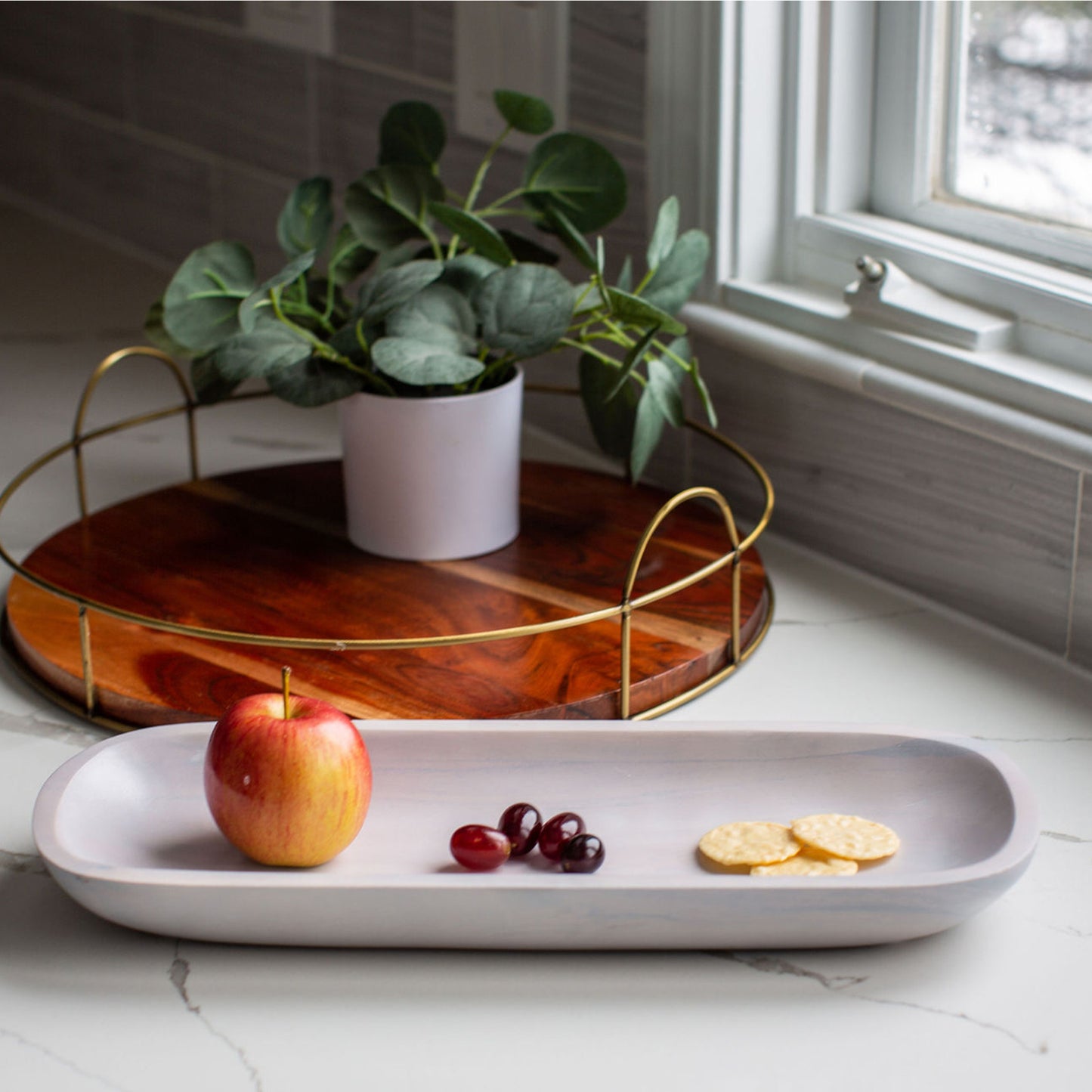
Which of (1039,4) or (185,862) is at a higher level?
(1039,4)

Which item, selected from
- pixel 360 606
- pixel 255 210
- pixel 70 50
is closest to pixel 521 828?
pixel 360 606

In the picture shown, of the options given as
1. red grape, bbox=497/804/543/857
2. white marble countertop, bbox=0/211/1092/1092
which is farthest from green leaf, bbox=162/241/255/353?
red grape, bbox=497/804/543/857

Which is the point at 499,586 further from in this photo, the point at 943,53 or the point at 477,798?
the point at 943,53

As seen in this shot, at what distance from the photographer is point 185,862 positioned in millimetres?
786

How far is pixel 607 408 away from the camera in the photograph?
1.17 m

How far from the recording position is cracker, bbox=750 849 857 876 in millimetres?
754

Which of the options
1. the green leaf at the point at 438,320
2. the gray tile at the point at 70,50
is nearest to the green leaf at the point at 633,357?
the green leaf at the point at 438,320

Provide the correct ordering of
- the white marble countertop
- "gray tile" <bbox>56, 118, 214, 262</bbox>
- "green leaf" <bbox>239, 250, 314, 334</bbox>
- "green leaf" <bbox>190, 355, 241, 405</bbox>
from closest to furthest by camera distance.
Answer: the white marble countertop < "green leaf" <bbox>239, 250, 314, 334</bbox> < "green leaf" <bbox>190, 355, 241, 405</bbox> < "gray tile" <bbox>56, 118, 214, 262</bbox>

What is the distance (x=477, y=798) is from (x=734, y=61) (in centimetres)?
63

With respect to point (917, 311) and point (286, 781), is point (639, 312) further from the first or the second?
point (286, 781)

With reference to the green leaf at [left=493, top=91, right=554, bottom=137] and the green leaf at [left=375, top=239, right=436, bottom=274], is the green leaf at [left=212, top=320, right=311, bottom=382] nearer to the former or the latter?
the green leaf at [left=375, top=239, right=436, bottom=274]

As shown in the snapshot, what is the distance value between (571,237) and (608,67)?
11.1 inches

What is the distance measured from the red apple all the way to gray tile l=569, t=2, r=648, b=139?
69cm

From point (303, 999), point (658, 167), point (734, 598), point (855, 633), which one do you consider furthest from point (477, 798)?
point (658, 167)
